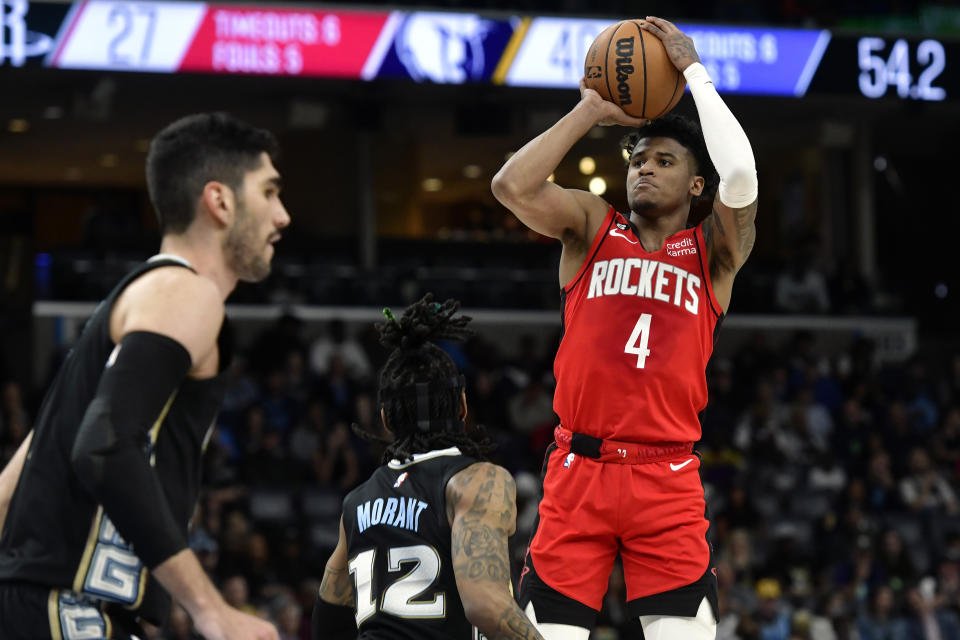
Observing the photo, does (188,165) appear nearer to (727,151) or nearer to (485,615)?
(485,615)

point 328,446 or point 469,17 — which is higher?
point 469,17

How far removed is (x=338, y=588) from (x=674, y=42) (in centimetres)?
205

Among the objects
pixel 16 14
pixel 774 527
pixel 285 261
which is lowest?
pixel 774 527

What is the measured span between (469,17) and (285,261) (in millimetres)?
4247


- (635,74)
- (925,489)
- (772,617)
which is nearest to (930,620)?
(772,617)

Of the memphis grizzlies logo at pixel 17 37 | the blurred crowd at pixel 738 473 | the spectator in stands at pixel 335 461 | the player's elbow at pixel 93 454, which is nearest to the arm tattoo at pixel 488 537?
the player's elbow at pixel 93 454

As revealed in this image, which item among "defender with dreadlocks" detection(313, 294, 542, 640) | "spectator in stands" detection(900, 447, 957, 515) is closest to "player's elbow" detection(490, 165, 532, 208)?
"defender with dreadlocks" detection(313, 294, 542, 640)

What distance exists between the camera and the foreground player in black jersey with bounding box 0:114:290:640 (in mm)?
2650

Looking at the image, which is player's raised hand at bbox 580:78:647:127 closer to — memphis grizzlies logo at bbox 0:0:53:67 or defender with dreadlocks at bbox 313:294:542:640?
defender with dreadlocks at bbox 313:294:542:640

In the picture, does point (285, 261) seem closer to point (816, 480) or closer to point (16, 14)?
point (16, 14)

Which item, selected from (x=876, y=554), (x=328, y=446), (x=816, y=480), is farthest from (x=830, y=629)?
(x=328, y=446)

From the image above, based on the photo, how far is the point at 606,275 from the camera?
170 inches

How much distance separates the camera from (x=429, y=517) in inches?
145

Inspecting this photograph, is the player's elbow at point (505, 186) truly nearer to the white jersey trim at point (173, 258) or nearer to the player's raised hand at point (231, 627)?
the white jersey trim at point (173, 258)
